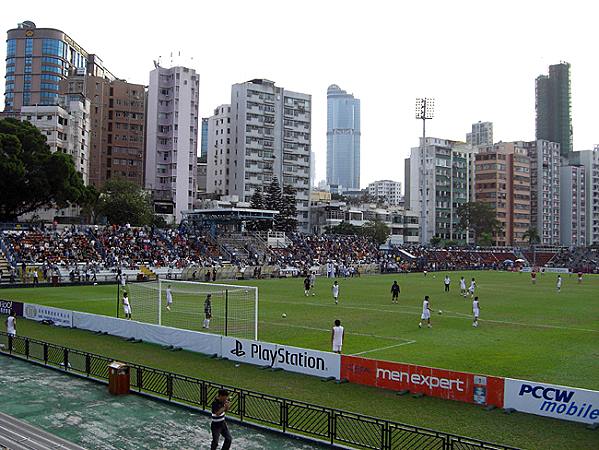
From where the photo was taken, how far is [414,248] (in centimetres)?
10825

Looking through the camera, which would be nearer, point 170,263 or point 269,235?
point 170,263

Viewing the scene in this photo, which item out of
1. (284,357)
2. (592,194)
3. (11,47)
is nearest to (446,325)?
(284,357)

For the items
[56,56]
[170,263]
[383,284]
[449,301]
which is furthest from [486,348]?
[56,56]

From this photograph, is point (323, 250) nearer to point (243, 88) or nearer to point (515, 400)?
point (243, 88)

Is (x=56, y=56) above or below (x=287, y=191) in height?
above

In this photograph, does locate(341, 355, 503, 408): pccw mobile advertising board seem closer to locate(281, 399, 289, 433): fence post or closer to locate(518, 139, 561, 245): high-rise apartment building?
locate(281, 399, 289, 433): fence post

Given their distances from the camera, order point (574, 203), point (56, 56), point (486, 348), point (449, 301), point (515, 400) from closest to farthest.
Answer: point (515, 400) → point (486, 348) → point (449, 301) → point (56, 56) → point (574, 203)

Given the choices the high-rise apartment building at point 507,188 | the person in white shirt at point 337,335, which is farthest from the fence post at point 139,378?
the high-rise apartment building at point 507,188

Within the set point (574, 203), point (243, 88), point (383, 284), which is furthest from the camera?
point (574, 203)

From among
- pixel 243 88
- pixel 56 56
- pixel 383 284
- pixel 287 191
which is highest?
pixel 56 56

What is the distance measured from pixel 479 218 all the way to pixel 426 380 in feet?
401

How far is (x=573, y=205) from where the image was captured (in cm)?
16512

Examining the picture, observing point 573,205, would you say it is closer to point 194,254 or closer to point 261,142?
point 261,142

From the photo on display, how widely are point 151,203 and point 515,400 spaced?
88.2 m
